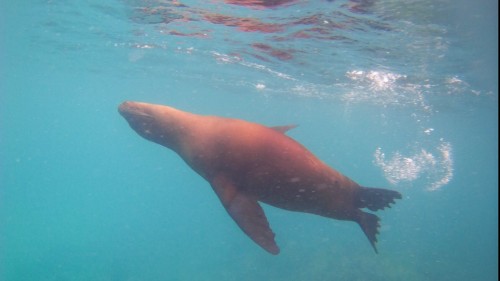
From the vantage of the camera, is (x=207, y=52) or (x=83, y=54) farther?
(x=83, y=54)

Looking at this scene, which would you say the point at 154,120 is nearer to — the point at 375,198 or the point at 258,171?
the point at 258,171

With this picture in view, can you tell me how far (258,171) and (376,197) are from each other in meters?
1.86

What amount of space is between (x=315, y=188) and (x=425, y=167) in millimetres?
96697

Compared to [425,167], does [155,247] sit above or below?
above

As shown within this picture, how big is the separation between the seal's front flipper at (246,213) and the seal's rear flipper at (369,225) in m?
1.85

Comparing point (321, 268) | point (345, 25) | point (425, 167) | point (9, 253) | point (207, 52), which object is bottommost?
point (425, 167)

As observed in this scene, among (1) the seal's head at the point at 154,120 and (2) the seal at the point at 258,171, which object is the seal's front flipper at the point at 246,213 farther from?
(1) the seal's head at the point at 154,120

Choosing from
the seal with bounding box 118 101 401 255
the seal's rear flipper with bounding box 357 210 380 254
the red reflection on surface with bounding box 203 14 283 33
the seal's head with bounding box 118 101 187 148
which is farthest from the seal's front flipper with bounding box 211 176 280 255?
the red reflection on surface with bounding box 203 14 283 33

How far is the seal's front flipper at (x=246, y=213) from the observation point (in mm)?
4105

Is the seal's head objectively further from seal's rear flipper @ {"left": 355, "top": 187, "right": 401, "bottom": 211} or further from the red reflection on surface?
the red reflection on surface

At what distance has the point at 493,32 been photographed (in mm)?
10266

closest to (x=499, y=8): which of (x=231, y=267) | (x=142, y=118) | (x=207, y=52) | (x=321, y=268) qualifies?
(x=142, y=118)

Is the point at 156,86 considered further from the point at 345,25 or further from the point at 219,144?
the point at 219,144

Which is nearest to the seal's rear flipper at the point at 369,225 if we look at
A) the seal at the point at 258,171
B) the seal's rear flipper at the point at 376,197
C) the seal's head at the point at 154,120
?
the seal at the point at 258,171
